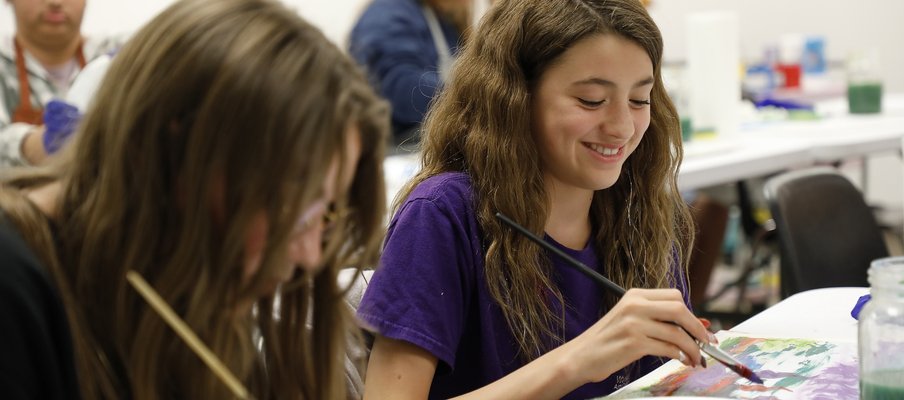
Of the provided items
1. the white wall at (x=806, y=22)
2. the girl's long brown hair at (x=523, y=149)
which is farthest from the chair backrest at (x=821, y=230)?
the white wall at (x=806, y=22)

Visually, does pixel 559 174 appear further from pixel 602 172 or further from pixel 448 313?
pixel 448 313

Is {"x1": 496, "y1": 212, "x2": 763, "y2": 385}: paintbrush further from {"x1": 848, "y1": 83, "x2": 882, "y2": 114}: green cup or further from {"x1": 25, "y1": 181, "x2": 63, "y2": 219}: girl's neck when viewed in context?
{"x1": 848, "y1": 83, "x2": 882, "y2": 114}: green cup

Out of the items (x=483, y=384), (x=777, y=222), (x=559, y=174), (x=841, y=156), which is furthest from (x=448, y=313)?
(x=841, y=156)

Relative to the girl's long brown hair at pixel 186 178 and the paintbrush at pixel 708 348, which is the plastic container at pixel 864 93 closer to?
the paintbrush at pixel 708 348

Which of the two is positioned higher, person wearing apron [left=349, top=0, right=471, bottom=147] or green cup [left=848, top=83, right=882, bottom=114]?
person wearing apron [left=349, top=0, right=471, bottom=147]

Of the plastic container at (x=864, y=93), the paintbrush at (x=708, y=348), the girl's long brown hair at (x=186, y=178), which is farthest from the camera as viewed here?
the plastic container at (x=864, y=93)

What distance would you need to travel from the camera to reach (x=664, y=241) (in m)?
1.58

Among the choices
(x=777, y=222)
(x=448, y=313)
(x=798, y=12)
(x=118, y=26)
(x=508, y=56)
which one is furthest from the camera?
(x=798, y=12)

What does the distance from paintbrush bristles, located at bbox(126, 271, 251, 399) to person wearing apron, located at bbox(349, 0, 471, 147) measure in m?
2.33

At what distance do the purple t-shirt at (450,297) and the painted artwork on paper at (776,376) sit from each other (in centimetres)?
17

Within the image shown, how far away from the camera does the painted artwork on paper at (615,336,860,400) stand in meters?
1.21

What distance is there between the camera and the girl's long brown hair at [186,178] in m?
0.80

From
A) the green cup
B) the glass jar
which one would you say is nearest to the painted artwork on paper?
the glass jar

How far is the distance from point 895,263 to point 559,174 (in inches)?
20.1
